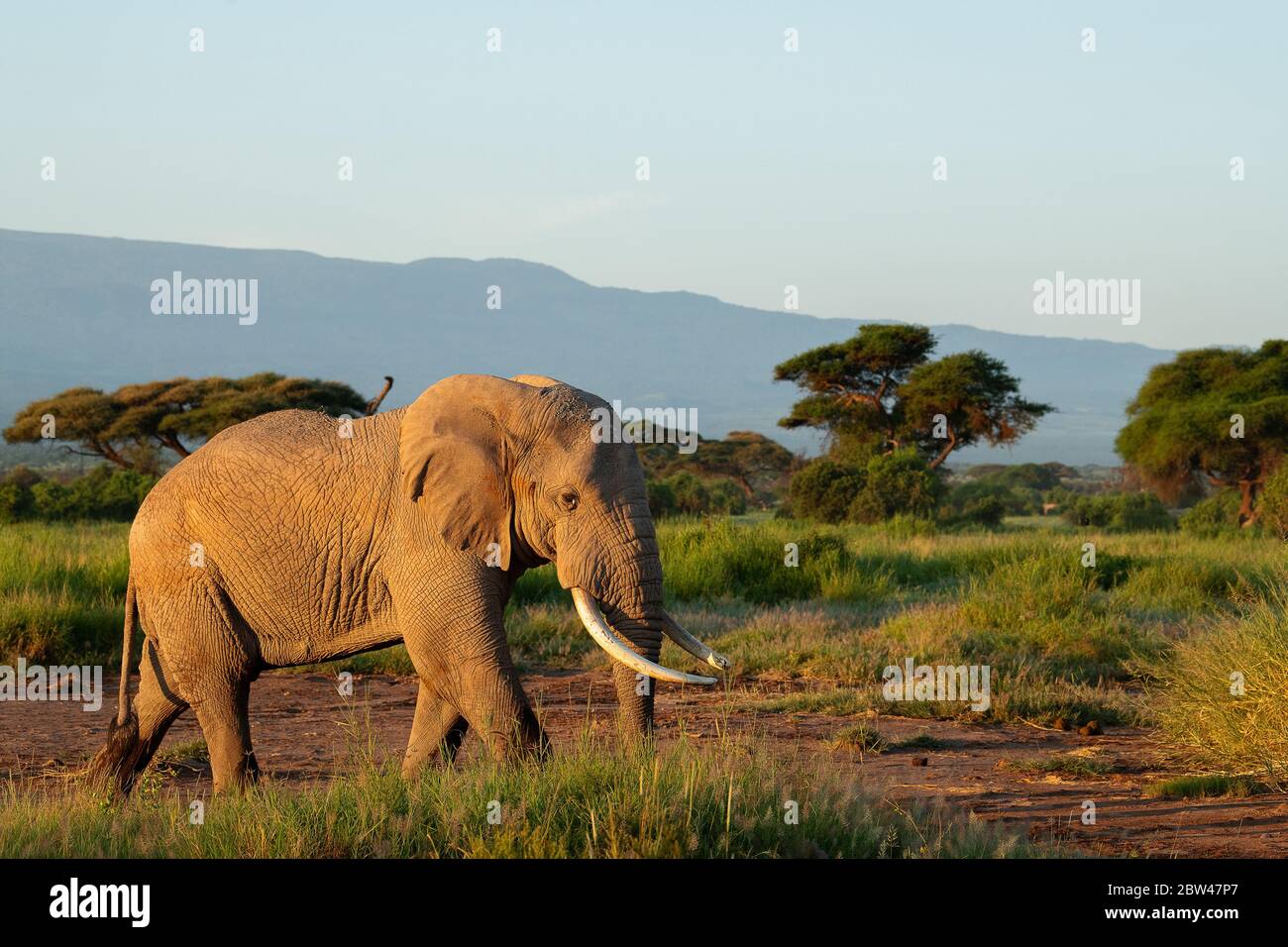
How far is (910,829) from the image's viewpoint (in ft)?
20.0

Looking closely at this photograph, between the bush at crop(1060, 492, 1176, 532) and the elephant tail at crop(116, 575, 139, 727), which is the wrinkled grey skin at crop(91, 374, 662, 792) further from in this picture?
the bush at crop(1060, 492, 1176, 532)

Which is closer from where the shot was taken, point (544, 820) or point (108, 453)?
point (544, 820)

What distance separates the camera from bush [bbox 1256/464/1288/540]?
23.6m

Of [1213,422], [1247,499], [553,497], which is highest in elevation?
[1213,422]

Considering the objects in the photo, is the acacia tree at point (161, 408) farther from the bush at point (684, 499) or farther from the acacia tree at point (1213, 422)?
the acacia tree at point (1213, 422)

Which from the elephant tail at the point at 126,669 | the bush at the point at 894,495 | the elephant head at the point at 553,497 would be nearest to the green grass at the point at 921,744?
the elephant head at the point at 553,497

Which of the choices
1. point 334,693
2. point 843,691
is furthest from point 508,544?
point 334,693

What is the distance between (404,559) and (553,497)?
71 centimetres

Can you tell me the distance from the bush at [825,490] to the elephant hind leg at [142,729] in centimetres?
2307

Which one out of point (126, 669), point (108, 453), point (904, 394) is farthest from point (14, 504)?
point (126, 669)

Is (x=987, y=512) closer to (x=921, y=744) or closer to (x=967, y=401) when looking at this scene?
(x=967, y=401)

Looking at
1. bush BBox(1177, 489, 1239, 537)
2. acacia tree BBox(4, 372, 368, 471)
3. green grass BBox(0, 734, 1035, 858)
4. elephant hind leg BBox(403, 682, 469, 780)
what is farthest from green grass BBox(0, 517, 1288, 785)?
acacia tree BBox(4, 372, 368, 471)

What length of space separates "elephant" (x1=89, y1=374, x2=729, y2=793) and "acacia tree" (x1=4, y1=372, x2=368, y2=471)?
26.4 metres

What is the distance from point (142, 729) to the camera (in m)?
7.04
